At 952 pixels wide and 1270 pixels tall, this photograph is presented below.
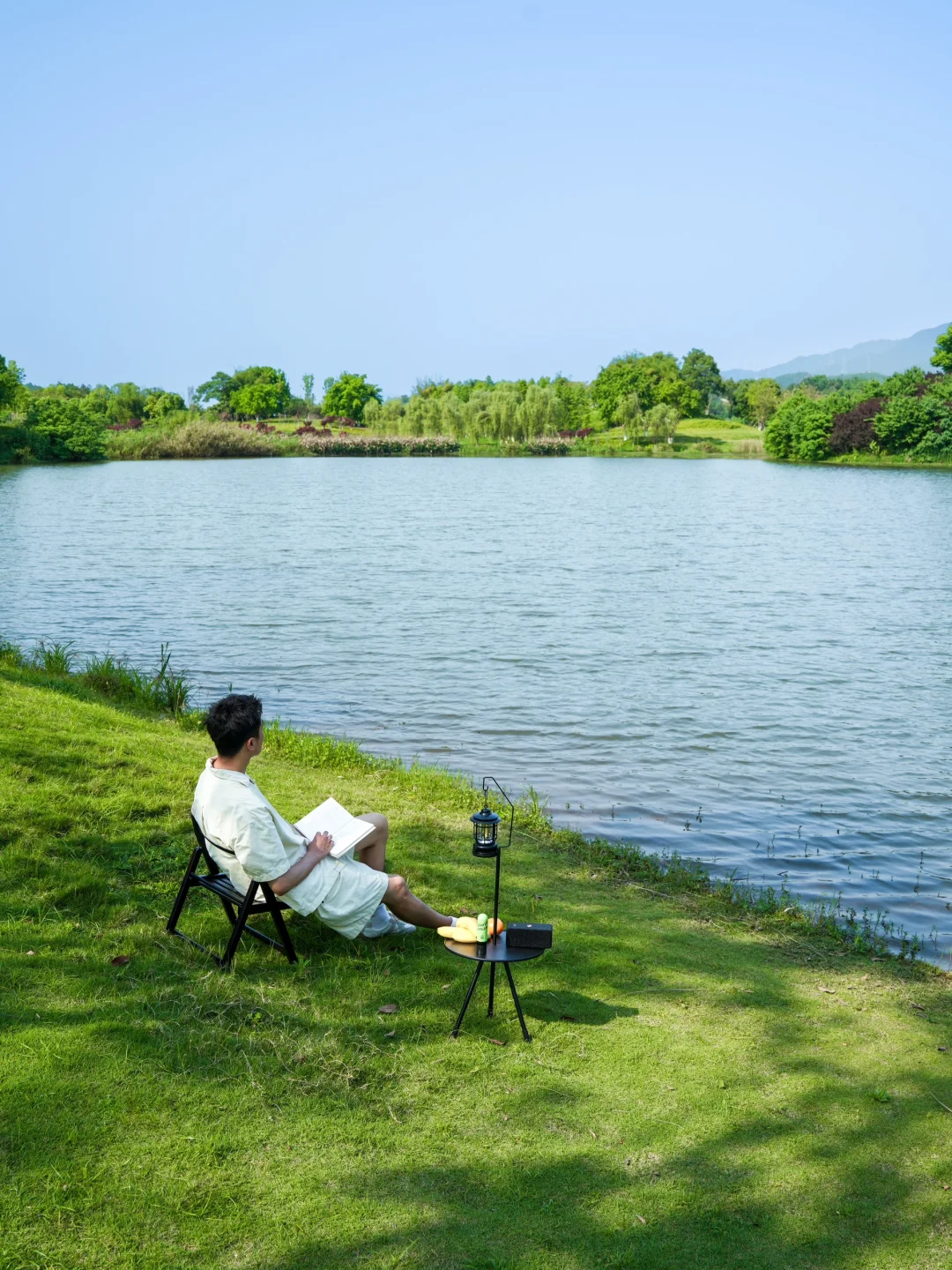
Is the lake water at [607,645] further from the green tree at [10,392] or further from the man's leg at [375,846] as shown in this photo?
the green tree at [10,392]

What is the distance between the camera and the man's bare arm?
524cm

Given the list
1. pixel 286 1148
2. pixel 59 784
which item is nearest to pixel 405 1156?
pixel 286 1148

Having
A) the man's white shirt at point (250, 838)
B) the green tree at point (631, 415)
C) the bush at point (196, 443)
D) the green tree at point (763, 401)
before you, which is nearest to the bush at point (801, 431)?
the green tree at point (631, 415)

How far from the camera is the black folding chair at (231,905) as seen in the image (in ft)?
17.2

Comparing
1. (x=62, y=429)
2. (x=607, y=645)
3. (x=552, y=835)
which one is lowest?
(x=607, y=645)

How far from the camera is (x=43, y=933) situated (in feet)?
18.0

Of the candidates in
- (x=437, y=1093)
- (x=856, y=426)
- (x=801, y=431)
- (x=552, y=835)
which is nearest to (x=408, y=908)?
(x=437, y=1093)

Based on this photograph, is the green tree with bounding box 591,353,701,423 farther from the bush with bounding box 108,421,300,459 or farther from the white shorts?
the white shorts

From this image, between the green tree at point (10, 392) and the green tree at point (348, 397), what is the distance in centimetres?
6063

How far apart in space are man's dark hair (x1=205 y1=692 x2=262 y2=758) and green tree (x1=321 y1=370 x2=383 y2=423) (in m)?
134

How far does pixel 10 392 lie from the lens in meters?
73.2

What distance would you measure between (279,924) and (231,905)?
609 mm

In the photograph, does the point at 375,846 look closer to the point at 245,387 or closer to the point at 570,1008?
the point at 570,1008

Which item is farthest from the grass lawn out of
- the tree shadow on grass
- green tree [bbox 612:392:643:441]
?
green tree [bbox 612:392:643:441]
